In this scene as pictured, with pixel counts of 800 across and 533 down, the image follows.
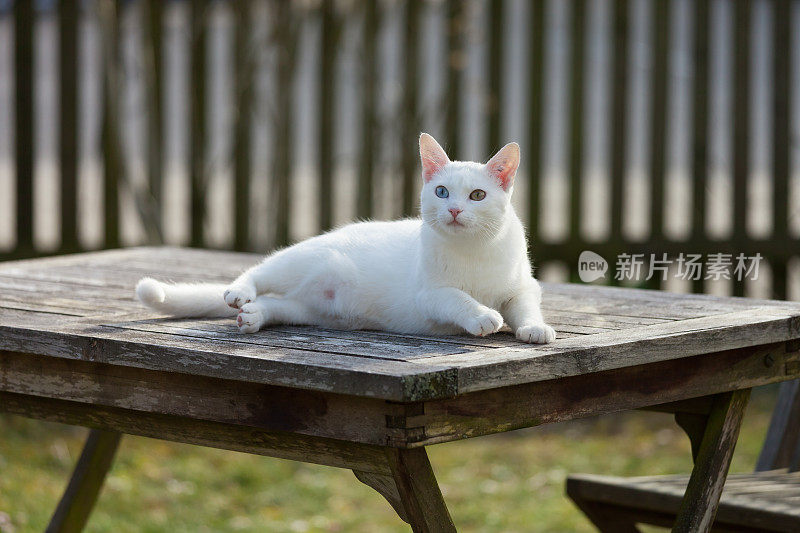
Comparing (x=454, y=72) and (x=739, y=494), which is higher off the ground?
(x=454, y=72)

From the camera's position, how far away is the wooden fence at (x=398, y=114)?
534 centimetres

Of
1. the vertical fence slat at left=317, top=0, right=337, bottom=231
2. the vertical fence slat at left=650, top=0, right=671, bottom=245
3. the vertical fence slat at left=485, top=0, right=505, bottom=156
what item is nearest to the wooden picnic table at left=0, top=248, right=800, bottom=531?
the vertical fence slat at left=317, top=0, right=337, bottom=231

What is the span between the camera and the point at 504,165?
235 centimetres

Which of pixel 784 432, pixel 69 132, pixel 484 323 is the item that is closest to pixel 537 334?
pixel 484 323

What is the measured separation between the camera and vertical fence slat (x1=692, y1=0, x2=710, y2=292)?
5.84m

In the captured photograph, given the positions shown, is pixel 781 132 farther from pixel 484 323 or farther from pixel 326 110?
pixel 484 323

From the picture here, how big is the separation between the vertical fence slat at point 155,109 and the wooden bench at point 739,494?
116 inches

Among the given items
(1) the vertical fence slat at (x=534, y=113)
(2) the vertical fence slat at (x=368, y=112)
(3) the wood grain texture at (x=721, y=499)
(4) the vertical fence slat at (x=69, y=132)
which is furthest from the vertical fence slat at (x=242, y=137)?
(3) the wood grain texture at (x=721, y=499)

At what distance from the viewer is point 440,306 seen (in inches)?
90.5

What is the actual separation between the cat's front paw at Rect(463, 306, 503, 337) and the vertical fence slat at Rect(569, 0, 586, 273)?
3.49 m

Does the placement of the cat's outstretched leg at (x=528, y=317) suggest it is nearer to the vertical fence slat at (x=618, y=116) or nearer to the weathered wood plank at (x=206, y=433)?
the weathered wood plank at (x=206, y=433)

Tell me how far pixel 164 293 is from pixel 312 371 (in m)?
0.67

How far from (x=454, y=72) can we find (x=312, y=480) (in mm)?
2129

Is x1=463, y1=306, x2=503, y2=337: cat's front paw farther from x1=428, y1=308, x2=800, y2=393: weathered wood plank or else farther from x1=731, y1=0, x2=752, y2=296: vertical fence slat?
x1=731, y1=0, x2=752, y2=296: vertical fence slat
